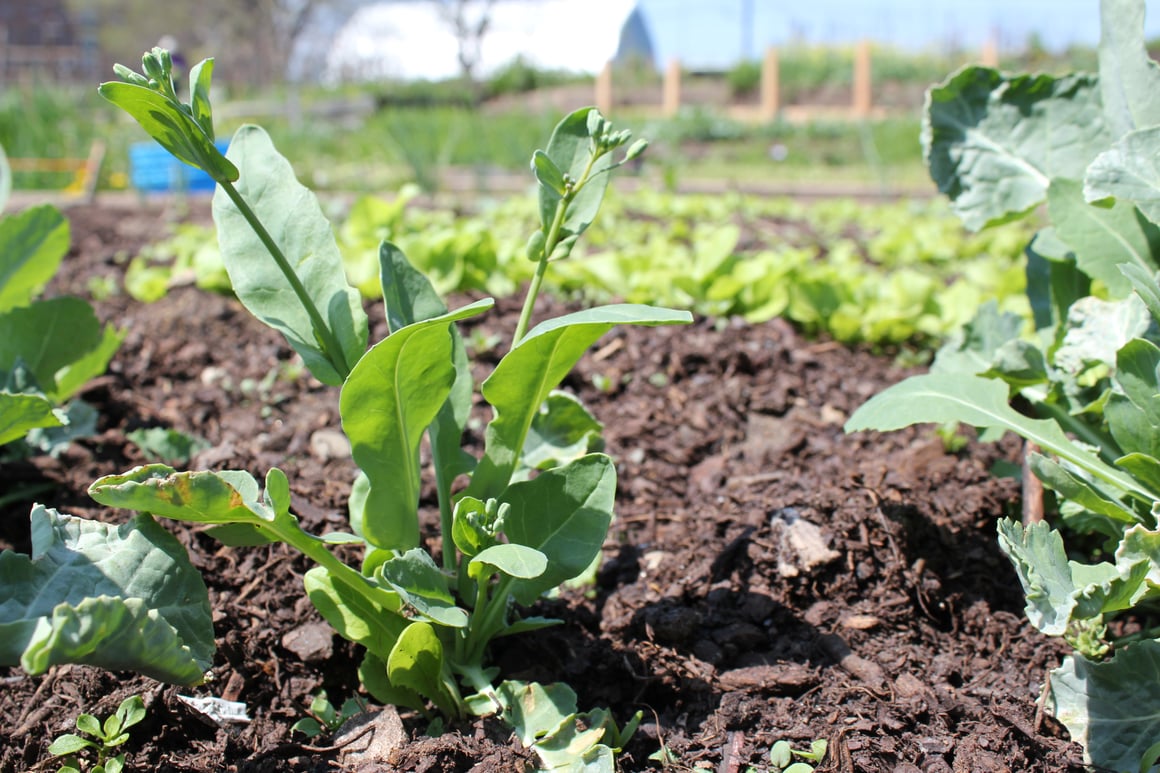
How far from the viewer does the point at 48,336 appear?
6.00ft

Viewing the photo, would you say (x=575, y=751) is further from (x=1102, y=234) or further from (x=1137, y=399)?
(x=1102, y=234)

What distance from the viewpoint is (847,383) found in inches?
99.0

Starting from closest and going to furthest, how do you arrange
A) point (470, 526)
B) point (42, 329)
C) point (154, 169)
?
point (470, 526) < point (42, 329) < point (154, 169)

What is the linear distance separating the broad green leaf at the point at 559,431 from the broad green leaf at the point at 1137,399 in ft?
2.76

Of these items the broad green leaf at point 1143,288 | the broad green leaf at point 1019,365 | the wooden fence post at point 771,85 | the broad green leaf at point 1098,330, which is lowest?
the broad green leaf at point 1019,365

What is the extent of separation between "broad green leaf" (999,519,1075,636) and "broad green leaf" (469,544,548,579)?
2.02 ft

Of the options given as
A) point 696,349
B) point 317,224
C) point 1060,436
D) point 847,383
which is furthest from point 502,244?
point 1060,436

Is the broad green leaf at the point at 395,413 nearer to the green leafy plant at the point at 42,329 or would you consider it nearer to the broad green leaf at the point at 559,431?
the broad green leaf at the point at 559,431

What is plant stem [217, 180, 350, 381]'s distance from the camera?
3.82ft

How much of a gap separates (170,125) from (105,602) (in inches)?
22.6

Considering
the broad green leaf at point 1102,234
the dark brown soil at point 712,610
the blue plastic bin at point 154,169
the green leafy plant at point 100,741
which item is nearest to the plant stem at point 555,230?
the dark brown soil at point 712,610

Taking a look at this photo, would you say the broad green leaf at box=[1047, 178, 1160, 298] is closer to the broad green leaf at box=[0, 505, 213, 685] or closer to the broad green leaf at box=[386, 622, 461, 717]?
the broad green leaf at box=[386, 622, 461, 717]

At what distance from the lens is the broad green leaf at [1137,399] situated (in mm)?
1334

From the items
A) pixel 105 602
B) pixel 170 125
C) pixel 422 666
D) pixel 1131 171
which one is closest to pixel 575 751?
pixel 422 666
